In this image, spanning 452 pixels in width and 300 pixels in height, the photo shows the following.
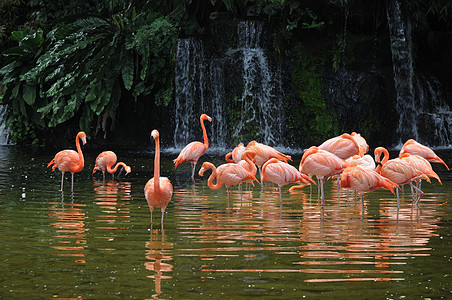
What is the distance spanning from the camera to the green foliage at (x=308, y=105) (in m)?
16.7

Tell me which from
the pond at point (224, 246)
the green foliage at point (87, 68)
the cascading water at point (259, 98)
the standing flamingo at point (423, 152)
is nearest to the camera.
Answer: the pond at point (224, 246)

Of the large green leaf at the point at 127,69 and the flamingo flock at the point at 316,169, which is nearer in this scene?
the flamingo flock at the point at 316,169

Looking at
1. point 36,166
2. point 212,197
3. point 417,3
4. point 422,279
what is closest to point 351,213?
point 212,197

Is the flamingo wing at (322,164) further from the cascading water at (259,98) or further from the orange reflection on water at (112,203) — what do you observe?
the cascading water at (259,98)

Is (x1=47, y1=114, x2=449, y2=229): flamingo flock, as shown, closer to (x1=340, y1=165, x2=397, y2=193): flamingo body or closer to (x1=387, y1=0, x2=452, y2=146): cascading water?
(x1=340, y1=165, x2=397, y2=193): flamingo body

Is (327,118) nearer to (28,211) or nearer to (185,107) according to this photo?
(185,107)

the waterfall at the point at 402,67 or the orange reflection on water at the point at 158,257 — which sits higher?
the waterfall at the point at 402,67

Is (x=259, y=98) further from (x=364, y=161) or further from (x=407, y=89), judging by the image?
(x=364, y=161)

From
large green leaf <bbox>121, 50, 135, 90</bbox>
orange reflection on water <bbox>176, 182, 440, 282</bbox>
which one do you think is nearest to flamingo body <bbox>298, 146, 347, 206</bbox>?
orange reflection on water <bbox>176, 182, 440, 282</bbox>

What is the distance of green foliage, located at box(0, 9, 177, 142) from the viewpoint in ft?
54.0

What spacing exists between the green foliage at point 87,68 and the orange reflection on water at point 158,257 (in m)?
10.5

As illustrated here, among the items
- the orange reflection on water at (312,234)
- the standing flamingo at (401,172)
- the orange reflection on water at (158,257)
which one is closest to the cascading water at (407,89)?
the orange reflection on water at (312,234)

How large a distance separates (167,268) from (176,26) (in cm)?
1304

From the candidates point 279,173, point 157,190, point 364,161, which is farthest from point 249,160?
point 157,190
